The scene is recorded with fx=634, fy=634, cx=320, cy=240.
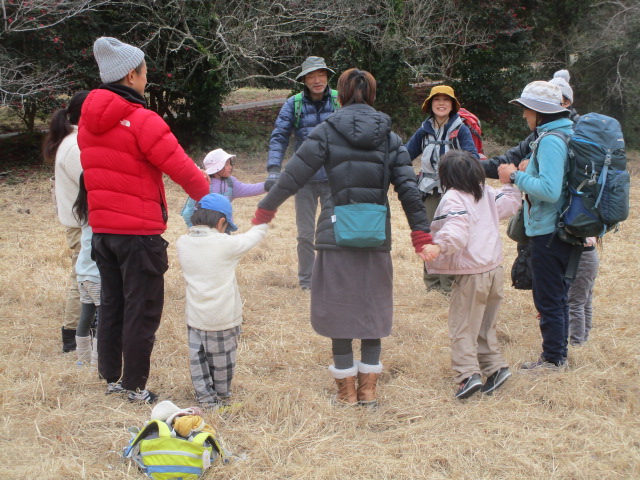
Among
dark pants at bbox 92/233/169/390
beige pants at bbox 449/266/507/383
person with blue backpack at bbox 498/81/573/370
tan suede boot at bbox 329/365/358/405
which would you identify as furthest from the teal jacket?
dark pants at bbox 92/233/169/390

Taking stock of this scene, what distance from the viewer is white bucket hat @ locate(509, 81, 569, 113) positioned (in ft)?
12.3

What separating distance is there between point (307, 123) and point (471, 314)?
8.10 feet

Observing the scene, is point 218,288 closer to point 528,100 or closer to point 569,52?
point 528,100

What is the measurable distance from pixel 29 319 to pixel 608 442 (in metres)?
4.26

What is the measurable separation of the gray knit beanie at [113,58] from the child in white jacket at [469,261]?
1818mm

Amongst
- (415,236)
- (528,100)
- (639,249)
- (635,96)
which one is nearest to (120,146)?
(415,236)

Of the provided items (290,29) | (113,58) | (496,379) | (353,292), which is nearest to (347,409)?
(353,292)

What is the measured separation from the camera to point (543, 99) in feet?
12.5

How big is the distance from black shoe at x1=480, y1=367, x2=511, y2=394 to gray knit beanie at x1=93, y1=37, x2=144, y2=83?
2.70 m

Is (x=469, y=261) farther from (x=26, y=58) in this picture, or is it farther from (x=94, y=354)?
(x=26, y=58)

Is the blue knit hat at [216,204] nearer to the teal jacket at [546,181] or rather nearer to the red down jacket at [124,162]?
the red down jacket at [124,162]

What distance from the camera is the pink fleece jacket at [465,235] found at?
3.48 meters

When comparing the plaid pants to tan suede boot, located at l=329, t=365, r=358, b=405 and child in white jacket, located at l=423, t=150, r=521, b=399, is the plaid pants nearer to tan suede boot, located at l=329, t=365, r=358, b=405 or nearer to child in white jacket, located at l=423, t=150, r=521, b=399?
tan suede boot, located at l=329, t=365, r=358, b=405

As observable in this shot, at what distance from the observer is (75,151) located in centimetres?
403
